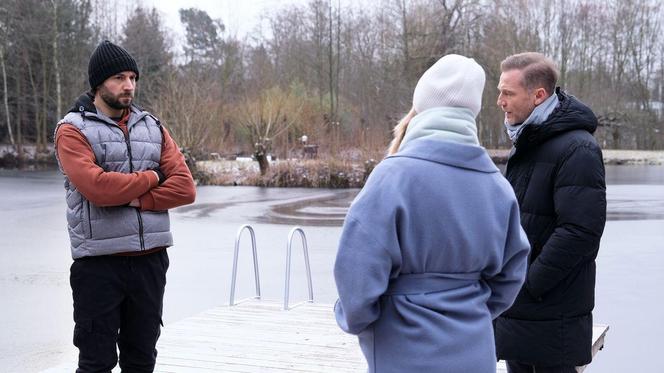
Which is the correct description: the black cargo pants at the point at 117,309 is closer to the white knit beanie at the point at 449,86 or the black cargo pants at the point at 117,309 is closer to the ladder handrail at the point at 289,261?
the white knit beanie at the point at 449,86

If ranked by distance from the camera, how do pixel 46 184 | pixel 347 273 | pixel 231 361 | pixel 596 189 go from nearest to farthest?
pixel 347 273 < pixel 596 189 < pixel 231 361 < pixel 46 184

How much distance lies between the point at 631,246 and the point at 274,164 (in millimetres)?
16415

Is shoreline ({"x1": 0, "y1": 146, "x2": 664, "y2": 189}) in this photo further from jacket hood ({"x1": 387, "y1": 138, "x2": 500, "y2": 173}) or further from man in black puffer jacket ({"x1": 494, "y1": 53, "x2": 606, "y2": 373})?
jacket hood ({"x1": 387, "y1": 138, "x2": 500, "y2": 173})

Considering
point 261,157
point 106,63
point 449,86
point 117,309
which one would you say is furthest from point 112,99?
point 261,157

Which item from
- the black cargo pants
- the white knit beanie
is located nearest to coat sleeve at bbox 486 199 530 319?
the white knit beanie

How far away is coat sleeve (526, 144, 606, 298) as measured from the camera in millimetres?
3457

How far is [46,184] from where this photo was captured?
26766 mm

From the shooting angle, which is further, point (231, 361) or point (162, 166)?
point (231, 361)

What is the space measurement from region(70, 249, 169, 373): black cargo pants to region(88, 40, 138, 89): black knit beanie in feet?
2.93

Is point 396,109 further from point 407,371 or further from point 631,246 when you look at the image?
point 407,371

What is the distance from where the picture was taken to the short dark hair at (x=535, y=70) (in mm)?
3639

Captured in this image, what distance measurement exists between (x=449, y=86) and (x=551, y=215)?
120 centimetres

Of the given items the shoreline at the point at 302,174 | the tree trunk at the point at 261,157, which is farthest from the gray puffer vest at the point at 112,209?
the tree trunk at the point at 261,157

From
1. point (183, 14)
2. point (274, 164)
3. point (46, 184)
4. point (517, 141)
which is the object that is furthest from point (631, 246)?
point (183, 14)
